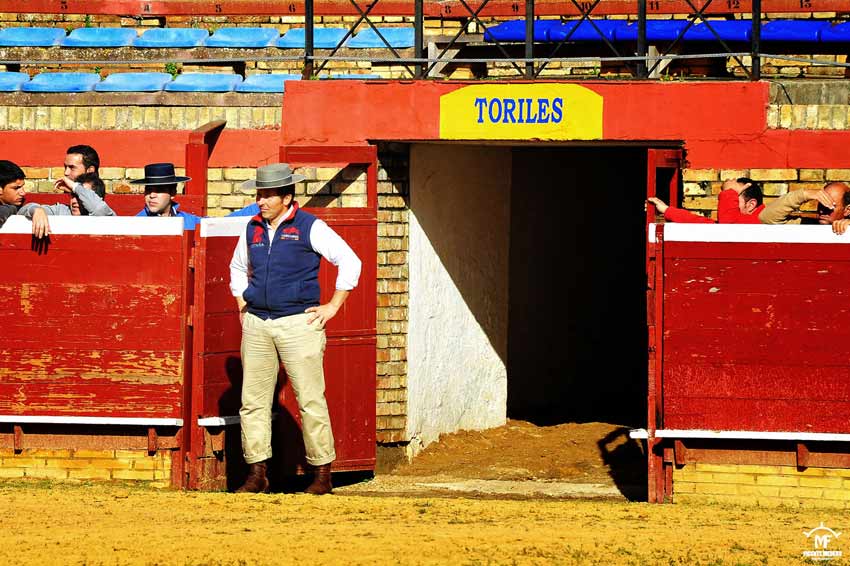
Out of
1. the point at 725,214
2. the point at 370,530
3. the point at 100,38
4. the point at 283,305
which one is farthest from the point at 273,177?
the point at 100,38

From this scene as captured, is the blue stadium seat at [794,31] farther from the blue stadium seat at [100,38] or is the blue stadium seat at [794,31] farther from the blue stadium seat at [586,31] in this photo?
the blue stadium seat at [100,38]

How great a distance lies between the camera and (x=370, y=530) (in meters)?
7.63

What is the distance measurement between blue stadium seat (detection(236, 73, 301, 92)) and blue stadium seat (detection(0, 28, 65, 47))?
254cm

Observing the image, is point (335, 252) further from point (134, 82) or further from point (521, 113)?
point (134, 82)

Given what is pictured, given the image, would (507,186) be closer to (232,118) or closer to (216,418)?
(232,118)

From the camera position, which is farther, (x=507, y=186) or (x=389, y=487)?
(x=507, y=186)

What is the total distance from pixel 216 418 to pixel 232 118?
290cm

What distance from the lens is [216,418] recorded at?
370 inches

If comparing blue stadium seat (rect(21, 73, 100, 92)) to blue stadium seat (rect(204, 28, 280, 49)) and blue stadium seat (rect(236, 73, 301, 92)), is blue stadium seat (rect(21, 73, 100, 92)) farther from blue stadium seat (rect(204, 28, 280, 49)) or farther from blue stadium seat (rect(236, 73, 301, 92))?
blue stadium seat (rect(236, 73, 301, 92))

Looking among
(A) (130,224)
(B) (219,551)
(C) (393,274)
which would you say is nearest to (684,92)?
(C) (393,274)

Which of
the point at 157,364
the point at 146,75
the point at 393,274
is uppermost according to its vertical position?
the point at 146,75

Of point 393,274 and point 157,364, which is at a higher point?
point 393,274

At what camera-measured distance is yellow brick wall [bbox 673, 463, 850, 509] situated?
29.5 ft

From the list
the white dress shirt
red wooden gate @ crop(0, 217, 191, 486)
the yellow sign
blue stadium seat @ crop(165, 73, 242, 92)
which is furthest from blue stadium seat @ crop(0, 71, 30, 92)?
the white dress shirt
